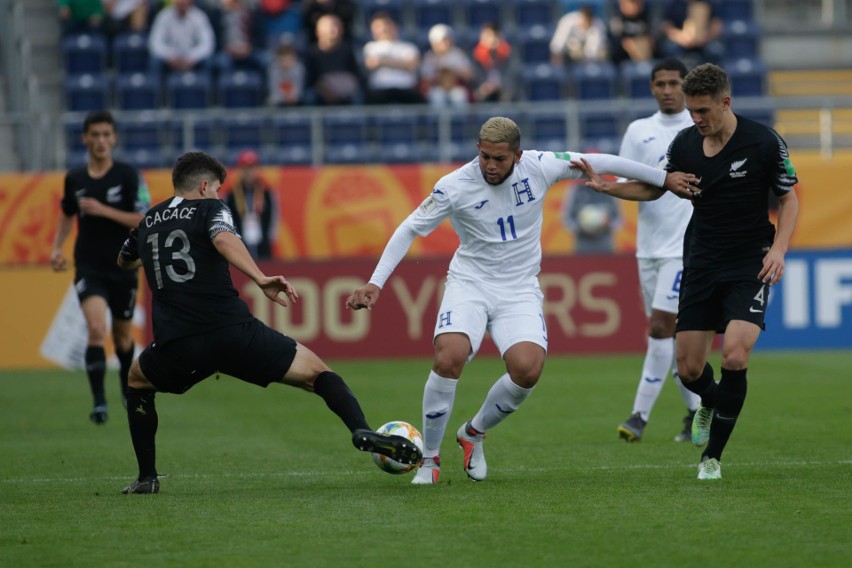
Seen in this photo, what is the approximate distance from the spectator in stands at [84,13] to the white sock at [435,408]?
48.8 ft

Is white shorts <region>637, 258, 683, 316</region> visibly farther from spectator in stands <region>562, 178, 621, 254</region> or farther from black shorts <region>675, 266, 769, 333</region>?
spectator in stands <region>562, 178, 621, 254</region>

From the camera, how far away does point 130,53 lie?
21.1 meters

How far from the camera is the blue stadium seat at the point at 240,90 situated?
20.6 m

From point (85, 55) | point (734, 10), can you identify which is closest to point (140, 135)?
point (85, 55)

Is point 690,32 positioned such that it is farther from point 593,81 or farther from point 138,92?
point 138,92

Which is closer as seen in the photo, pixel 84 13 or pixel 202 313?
pixel 202 313

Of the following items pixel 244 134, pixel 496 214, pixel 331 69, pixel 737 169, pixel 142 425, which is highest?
pixel 331 69

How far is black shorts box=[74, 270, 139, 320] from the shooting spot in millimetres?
11695

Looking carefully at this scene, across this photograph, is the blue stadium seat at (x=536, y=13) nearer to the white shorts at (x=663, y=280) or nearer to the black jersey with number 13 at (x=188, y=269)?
the white shorts at (x=663, y=280)

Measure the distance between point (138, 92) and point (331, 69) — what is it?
303 cm

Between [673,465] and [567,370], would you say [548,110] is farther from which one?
[673,465]

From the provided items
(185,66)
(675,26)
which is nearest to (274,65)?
(185,66)

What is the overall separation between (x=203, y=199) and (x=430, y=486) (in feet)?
6.85

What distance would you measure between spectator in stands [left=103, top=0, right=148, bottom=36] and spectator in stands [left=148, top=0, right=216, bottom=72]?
59 centimetres
